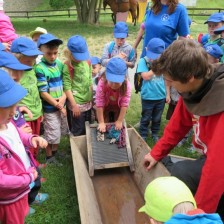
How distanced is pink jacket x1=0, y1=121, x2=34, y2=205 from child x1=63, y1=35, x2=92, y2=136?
1.76 m

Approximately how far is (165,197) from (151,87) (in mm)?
2847

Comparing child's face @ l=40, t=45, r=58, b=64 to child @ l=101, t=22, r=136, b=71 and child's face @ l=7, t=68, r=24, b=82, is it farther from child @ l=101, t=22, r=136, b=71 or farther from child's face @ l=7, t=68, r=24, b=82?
child @ l=101, t=22, r=136, b=71

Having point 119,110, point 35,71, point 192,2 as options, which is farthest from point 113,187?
point 192,2

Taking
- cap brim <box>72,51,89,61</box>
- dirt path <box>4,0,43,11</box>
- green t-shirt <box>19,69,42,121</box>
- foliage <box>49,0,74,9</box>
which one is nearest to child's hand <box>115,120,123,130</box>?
cap brim <box>72,51,89,61</box>

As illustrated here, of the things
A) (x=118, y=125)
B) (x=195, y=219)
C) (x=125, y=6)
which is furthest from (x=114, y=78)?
(x=125, y=6)

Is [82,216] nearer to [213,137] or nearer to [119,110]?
[213,137]

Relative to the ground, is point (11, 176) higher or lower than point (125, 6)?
higher

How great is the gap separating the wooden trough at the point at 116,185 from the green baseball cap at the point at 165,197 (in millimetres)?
1191

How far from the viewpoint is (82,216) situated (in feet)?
Result: 7.98

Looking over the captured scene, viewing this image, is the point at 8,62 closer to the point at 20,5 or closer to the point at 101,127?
the point at 101,127

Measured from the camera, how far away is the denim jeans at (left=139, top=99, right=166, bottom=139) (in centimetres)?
456

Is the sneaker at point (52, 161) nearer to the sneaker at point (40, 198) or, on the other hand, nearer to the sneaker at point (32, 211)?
the sneaker at point (40, 198)

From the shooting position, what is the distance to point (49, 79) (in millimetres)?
3672

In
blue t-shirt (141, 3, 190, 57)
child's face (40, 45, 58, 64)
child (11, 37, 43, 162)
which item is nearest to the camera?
child (11, 37, 43, 162)
